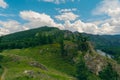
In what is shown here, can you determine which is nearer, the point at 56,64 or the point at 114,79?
the point at 114,79

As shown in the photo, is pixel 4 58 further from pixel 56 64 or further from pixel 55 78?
pixel 55 78

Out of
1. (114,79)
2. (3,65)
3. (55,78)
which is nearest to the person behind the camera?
(55,78)

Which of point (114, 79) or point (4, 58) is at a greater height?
point (4, 58)

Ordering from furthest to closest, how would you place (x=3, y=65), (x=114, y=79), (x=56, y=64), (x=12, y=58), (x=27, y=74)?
1. (x=56, y=64)
2. (x=12, y=58)
3. (x=3, y=65)
4. (x=114, y=79)
5. (x=27, y=74)

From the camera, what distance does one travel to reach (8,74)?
124m

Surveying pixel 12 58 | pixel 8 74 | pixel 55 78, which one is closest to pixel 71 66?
pixel 12 58

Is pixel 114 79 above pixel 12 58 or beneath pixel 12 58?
beneath

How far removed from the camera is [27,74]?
393ft

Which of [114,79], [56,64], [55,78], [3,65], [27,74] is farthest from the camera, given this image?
[56,64]

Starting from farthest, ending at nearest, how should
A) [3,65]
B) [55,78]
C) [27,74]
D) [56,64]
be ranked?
[56,64]
[3,65]
[55,78]
[27,74]

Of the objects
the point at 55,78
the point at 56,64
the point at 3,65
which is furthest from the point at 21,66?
the point at 56,64

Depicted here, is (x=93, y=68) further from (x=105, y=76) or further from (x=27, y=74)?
(x=27, y=74)

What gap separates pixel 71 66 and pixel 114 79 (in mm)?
50292

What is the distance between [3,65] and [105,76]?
5665 cm
